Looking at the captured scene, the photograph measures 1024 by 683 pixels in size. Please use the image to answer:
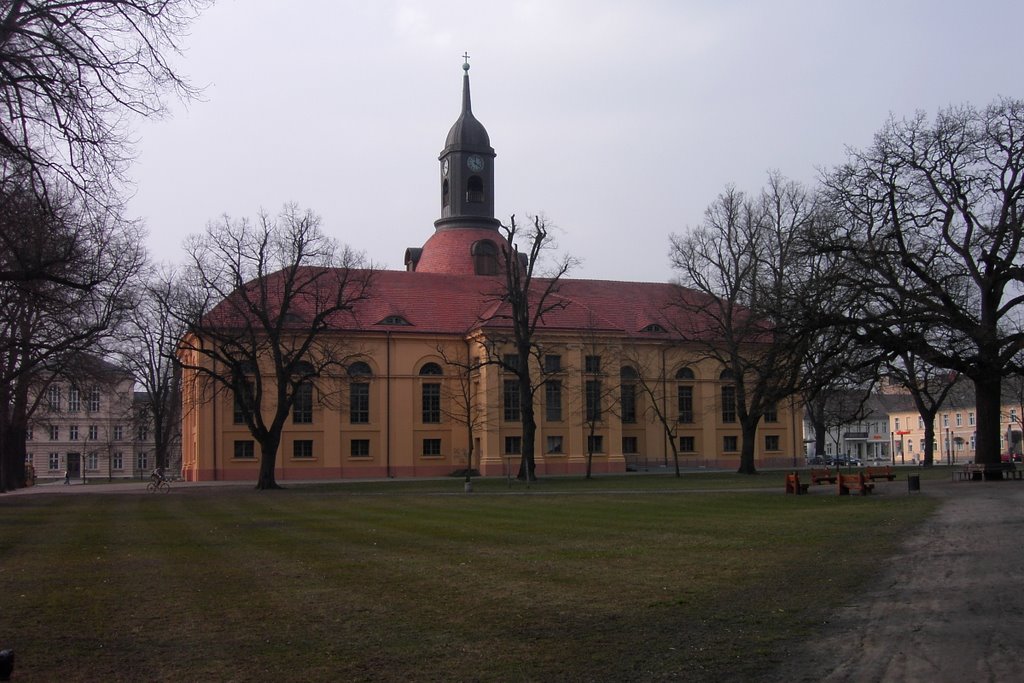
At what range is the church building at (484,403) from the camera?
63438 mm

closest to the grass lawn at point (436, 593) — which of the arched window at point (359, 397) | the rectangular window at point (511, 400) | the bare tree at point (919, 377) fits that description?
the bare tree at point (919, 377)

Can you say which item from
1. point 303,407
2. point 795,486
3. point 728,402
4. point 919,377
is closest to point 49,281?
point 795,486

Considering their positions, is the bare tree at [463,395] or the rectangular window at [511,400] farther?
the rectangular window at [511,400]

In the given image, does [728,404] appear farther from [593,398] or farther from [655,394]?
[593,398]

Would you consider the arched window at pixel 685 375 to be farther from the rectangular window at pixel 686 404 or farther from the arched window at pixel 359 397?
the arched window at pixel 359 397

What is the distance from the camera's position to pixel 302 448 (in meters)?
64.3

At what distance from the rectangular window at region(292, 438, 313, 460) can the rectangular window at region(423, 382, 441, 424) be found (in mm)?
7692

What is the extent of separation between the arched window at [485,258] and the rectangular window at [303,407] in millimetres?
16901

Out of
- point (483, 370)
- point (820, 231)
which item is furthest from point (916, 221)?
point (483, 370)

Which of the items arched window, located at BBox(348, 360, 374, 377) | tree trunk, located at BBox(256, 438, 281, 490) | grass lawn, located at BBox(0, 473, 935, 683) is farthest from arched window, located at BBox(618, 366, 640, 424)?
grass lawn, located at BBox(0, 473, 935, 683)

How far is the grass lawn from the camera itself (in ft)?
30.2

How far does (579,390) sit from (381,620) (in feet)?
181

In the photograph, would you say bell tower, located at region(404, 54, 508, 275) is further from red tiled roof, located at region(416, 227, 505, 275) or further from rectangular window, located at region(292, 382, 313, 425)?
rectangular window, located at region(292, 382, 313, 425)

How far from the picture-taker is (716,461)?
7100 centimetres
